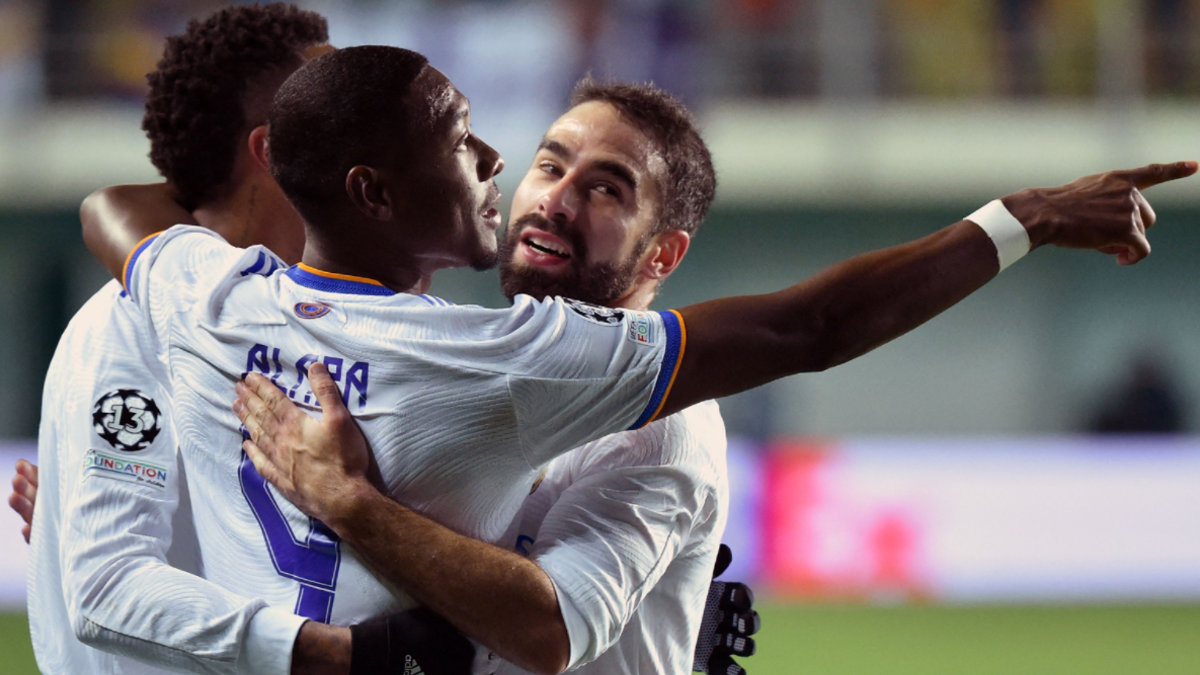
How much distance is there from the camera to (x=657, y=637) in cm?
285

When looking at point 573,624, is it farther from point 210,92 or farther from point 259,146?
point 210,92

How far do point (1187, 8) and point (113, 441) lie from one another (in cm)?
1716

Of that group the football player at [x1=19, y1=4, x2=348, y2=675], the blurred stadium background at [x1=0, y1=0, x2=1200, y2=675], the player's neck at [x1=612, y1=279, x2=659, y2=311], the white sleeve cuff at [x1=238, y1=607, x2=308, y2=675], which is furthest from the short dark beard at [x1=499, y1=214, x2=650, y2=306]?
the blurred stadium background at [x1=0, y1=0, x2=1200, y2=675]

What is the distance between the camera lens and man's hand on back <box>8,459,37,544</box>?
340cm

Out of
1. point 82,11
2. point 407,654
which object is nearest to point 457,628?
point 407,654

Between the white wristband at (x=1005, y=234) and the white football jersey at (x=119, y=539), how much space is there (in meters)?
1.51

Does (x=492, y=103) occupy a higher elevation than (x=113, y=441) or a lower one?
higher

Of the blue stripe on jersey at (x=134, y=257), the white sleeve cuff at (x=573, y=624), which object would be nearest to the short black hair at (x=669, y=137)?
the blue stripe on jersey at (x=134, y=257)

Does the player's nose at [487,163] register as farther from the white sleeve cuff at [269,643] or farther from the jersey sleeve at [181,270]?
the white sleeve cuff at [269,643]

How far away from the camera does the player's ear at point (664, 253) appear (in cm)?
Result: 360

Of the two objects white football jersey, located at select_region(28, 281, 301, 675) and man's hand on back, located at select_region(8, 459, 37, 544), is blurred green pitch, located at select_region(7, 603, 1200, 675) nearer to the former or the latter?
man's hand on back, located at select_region(8, 459, 37, 544)

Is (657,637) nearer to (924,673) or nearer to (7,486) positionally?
(924,673)

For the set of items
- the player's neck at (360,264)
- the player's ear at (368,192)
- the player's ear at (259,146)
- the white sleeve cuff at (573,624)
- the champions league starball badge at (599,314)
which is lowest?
the white sleeve cuff at (573,624)

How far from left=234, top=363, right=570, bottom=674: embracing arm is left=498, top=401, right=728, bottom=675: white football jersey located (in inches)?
2.5
